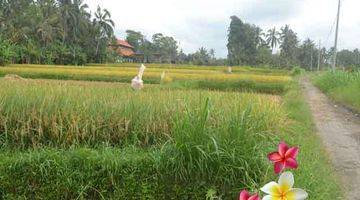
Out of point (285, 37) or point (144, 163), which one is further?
point (285, 37)

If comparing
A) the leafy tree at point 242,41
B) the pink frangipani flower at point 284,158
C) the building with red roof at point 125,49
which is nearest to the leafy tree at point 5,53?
the building with red roof at point 125,49

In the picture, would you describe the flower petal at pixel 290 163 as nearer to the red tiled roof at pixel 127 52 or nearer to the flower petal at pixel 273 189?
the flower petal at pixel 273 189

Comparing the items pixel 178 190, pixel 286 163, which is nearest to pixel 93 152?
pixel 178 190

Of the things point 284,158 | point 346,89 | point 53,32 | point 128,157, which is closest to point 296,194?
point 284,158

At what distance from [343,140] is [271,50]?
57.3 m

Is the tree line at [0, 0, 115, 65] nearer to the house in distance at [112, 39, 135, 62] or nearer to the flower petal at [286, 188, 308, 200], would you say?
the house in distance at [112, 39, 135, 62]

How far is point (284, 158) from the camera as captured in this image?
2.25 m

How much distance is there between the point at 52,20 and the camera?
43.4 m

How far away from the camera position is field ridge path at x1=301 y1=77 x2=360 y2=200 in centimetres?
564

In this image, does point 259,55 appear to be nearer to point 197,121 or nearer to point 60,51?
point 60,51

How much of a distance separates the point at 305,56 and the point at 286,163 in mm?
70057

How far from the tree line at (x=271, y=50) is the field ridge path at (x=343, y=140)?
142ft

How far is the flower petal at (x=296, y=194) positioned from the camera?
83.1 inches

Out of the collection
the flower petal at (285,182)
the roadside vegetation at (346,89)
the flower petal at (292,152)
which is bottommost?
the roadside vegetation at (346,89)
